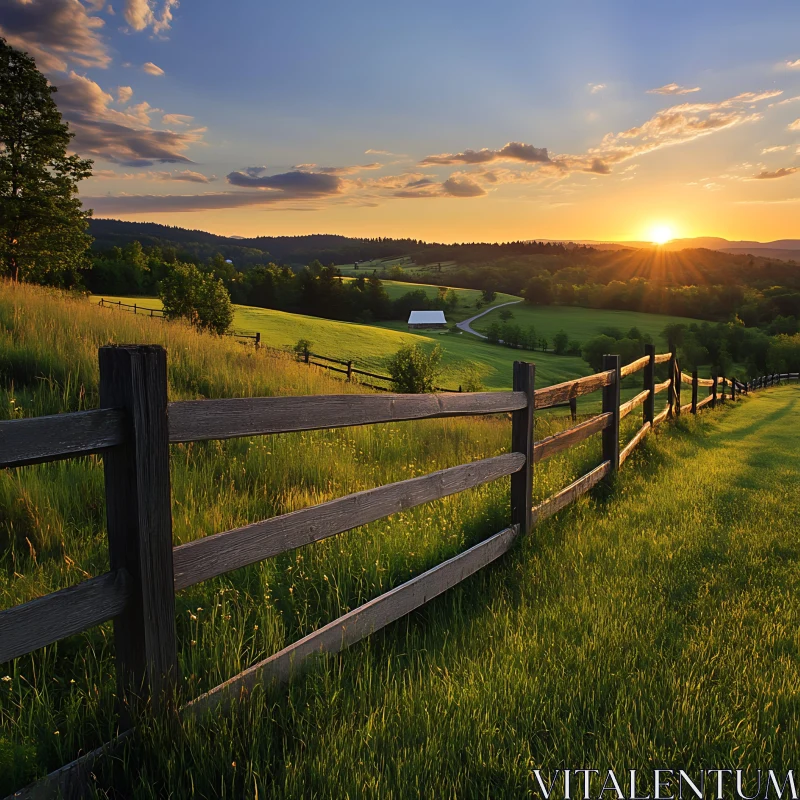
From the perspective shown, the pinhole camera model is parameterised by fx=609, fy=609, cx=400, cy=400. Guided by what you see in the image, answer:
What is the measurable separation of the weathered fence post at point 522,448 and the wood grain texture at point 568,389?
0.38 meters

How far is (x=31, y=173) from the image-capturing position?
4062 centimetres

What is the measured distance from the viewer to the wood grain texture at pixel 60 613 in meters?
1.97

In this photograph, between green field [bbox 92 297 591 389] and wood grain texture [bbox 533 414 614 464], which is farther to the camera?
green field [bbox 92 297 591 389]

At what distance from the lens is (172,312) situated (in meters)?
59.6

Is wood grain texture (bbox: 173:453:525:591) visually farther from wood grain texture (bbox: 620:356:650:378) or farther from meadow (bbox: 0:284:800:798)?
wood grain texture (bbox: 620:356:650:378)

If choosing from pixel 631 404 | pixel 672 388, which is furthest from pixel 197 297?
pixel 631 404

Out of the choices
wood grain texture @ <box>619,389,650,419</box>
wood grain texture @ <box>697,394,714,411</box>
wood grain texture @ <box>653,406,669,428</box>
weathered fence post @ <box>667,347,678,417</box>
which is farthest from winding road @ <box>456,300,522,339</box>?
wood grain texture @ <box>619,389,650,419</box>

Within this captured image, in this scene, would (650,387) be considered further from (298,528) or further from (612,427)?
(298,528)

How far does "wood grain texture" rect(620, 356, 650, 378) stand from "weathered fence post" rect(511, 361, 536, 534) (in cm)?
380

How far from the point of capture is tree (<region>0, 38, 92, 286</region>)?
3959 cm

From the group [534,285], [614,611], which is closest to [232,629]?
[614,611]

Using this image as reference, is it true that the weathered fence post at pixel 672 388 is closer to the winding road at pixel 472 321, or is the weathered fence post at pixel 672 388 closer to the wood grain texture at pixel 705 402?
the wood grain texture at pixel 705 402

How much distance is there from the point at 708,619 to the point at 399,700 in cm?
236

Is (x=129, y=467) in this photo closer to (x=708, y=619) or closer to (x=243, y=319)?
(x=708, y=619)
